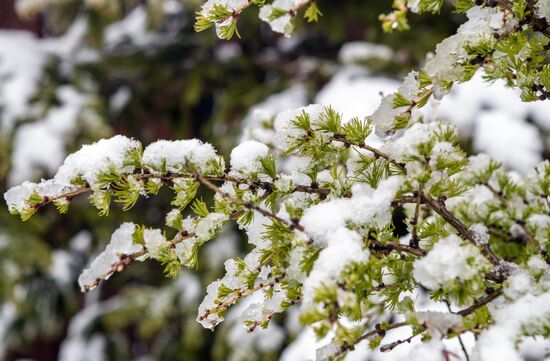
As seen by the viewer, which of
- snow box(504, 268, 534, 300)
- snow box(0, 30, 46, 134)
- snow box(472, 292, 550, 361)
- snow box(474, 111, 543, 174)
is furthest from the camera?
snow box(0, 30, 46, 134)

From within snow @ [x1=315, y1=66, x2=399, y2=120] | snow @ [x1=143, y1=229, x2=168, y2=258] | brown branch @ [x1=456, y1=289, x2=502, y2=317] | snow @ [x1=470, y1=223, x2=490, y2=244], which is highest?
snow @ [x1=143, y1=229, x2=168, y2=258]

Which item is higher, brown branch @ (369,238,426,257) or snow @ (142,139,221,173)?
→ snow @ (142,139,221,173)

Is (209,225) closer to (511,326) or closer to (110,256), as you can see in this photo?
(110,256)

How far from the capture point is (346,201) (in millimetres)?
797

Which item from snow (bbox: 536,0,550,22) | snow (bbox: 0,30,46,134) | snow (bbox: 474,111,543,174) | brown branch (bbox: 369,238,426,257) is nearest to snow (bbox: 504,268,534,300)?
brown branch (bbox: 369,238,426,257)

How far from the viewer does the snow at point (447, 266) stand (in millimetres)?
662

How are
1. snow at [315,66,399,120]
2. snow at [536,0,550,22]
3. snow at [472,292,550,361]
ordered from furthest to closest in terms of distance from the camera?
snow at [315,66,399,120] < snow at [536,0,550,22] < snow at [472,292,550,361]

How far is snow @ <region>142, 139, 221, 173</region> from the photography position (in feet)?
2.74

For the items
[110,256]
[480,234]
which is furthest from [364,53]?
[110,256]

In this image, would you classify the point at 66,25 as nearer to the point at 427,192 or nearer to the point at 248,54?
the point at 248,54

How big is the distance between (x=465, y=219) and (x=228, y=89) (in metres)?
3.31

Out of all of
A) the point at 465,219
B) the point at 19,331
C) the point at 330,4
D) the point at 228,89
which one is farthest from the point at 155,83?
the point at 465,219

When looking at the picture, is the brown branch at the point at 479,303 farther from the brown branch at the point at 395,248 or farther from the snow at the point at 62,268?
the snow at the point at 62,268

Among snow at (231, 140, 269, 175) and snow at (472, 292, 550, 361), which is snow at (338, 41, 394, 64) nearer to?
snow at (231, 140, 269, 175)
